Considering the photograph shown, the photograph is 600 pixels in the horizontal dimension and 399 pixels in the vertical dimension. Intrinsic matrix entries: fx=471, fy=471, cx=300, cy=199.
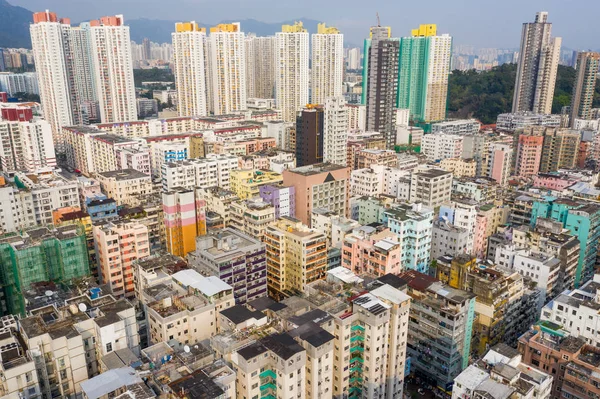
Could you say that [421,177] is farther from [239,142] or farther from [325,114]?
[239,142]

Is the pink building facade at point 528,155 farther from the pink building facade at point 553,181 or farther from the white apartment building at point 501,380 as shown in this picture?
the white apartment building at point 501,380

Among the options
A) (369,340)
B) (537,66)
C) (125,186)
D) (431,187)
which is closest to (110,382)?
(369,340)

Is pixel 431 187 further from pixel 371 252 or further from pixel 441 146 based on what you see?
pixel 441 146

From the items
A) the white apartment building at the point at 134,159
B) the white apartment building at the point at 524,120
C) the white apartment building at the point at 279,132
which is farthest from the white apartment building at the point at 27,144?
the white apartment building at the point at 524,120

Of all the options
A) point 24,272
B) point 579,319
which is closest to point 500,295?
point 579,319

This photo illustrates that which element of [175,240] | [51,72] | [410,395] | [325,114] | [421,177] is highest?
[51,72]

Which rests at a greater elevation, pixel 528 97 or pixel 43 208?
pixel 528 97

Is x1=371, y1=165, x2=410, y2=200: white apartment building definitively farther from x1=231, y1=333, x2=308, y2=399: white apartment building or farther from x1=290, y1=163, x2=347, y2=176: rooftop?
x1=231, y1=333, x2=308, y2=399: white apartment building
